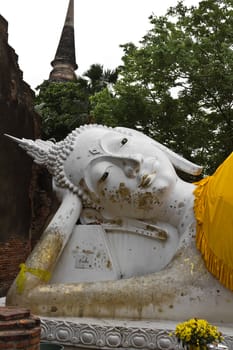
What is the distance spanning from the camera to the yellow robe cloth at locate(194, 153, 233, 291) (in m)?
3.37

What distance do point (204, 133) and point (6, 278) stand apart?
5.55 metres

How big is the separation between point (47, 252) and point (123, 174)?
0.98 meters

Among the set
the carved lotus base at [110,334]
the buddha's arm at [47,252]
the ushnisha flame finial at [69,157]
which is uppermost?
the ushnisha flame finial at [69,157]

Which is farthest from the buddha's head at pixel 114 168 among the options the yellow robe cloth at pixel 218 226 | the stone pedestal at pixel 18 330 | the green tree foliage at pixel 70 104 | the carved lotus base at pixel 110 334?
the green tree foliage at pixel 70 104

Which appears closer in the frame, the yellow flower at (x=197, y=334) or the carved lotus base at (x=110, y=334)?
the yellow flower at (x=197, y=334)

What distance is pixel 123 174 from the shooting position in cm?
401

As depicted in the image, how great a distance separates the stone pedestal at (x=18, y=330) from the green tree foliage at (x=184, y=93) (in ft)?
25.8

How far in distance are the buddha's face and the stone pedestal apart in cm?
170

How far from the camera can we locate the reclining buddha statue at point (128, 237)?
11.4 feet

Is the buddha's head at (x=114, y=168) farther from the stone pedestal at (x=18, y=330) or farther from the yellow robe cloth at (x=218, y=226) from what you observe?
the stone pedestal at (x=18, y=330)

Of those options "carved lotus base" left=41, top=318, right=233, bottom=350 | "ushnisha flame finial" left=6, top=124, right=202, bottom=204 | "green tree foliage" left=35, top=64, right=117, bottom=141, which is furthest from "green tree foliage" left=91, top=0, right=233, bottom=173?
"carved lotus base" left=41, top=318, right=233, bottom=350

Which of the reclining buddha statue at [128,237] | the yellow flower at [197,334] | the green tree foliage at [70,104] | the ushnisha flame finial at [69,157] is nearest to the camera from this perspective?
the yellow flower at [197,334]

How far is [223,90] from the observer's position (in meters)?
9.62

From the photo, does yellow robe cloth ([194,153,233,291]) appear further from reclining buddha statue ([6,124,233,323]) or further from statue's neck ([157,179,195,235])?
statue's neck ([157,179,195,235])
